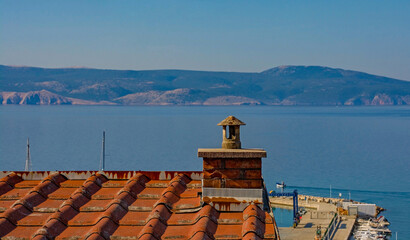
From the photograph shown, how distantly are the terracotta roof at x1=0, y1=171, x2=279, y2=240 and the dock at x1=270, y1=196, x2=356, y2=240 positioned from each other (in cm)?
4805

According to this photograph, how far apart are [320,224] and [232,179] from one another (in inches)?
2184

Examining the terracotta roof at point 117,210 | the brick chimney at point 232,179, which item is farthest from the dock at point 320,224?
the brick chimney at point 232,179

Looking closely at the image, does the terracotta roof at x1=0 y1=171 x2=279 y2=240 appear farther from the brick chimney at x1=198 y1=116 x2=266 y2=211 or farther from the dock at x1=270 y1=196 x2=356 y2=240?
the dock at x1=270 y1=196 x2=356 y2=240

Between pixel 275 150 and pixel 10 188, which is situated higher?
pixel 10 188

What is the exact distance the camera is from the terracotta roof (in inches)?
305

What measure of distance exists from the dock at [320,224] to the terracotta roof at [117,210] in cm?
4805

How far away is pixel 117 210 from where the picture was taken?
8.25 meters

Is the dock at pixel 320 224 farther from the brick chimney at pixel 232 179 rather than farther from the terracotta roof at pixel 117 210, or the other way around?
the brick chimney at pixel 232 179

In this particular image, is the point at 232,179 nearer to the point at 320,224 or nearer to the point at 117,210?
the point at 117,210

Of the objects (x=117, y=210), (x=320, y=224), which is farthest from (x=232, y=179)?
(x=320, y=224)

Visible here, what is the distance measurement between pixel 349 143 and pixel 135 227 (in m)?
191

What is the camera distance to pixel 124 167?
12294 cm

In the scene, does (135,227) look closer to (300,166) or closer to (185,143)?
(300,166)

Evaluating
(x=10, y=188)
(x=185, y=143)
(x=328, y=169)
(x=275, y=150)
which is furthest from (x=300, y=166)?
(x=10, y=188)
